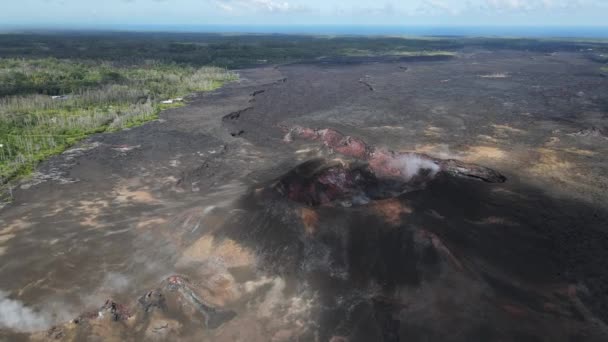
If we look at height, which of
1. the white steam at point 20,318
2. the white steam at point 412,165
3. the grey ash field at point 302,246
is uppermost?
the white steam at point 412,165

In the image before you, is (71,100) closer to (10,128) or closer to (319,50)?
(10,128)

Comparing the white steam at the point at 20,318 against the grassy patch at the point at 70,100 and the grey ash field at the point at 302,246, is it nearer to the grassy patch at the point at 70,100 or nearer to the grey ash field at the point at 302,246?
the grey ash field at the point at 302,246

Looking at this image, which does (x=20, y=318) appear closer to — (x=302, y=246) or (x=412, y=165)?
(x=302, y=246)

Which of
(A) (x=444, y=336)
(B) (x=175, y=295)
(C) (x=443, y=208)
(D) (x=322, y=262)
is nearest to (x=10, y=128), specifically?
(B) (x=175, y=295)

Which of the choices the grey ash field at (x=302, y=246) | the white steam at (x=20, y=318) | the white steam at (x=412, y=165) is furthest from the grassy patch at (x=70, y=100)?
the white steam at (x=412, y=165)

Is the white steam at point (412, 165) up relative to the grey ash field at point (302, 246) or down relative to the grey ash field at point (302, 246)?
up

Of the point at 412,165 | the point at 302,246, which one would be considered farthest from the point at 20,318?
the point at 412,165

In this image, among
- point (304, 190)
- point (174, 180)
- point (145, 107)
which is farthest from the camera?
point (145, 107)
